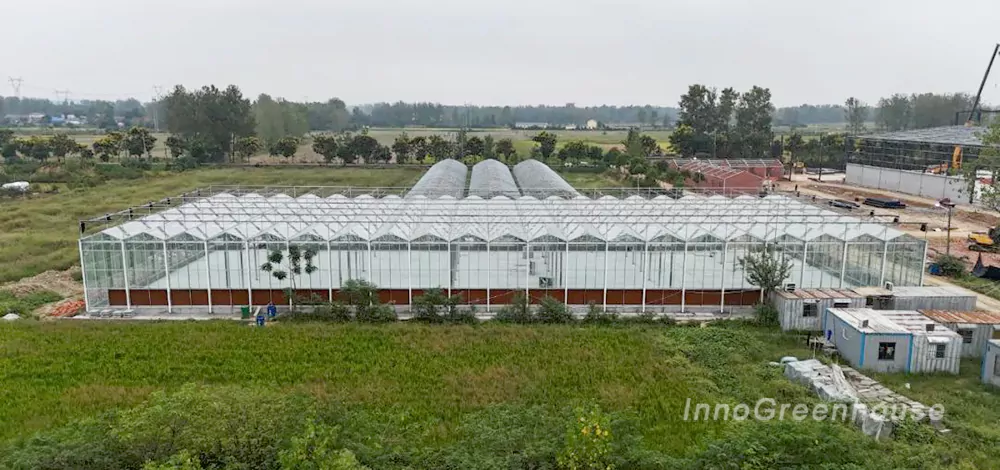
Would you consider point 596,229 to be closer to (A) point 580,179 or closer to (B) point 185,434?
(B) point 185,434

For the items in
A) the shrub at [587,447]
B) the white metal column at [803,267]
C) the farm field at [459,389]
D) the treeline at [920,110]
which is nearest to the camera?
the shrub at [587,447]

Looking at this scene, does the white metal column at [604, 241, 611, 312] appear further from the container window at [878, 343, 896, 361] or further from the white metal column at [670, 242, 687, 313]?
the container window at [878, 343, 896, 361]

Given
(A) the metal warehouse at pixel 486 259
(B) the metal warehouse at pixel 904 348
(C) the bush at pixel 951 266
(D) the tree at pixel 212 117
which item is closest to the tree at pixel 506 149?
(D) the tree at pixel 212 117

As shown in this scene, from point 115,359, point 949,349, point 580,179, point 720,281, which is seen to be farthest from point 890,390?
point 580,179

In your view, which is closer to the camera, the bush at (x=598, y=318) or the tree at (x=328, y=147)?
the bush at (x=598, y=318)

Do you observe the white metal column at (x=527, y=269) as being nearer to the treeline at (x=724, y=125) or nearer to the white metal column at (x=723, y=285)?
the white metal column at (x=723, y=285)

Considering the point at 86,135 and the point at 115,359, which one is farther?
the point at 86,135

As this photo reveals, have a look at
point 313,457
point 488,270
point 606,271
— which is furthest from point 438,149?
point 313,457
